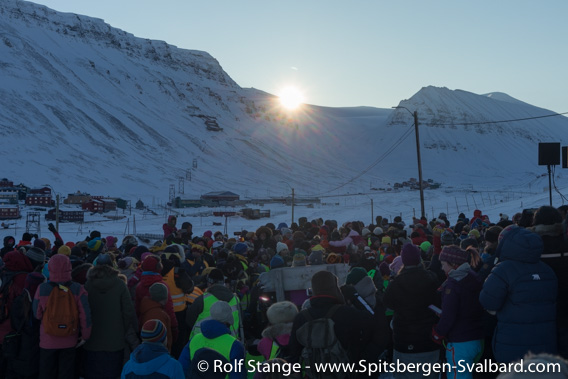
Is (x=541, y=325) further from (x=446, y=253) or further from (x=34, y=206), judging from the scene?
(x=34, y=206)

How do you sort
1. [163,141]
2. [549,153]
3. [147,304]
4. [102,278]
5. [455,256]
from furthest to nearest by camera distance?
[163,141]
[549,153]
[147,304]
[102,278]
[455,256]

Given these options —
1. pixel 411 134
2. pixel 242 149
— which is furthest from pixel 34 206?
pixel 411 134

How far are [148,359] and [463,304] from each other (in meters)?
2.77

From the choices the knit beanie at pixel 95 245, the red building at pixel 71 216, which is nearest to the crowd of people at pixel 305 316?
the knit beanie at pixel 95 245

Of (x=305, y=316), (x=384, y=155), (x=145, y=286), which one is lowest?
(x=305, y=316)

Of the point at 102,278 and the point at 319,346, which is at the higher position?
the point at 102,278

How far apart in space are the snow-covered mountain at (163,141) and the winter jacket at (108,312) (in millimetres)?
98653

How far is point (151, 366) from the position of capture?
391 cm

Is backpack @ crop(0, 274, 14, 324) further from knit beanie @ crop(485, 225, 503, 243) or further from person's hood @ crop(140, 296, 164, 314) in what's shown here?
knit beanie @ crop(485, 225, 503, 243)

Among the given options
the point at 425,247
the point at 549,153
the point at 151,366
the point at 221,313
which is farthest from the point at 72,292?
the point at 549,153

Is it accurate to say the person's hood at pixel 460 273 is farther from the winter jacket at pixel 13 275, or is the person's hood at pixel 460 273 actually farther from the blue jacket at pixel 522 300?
the winter jacket at pixel 13 275

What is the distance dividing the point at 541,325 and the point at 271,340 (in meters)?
2.26

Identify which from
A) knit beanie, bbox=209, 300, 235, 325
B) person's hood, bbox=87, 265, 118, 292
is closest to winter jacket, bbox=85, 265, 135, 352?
person's hood, bbox=87, 265, 118, 292

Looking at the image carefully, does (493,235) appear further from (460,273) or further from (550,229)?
(460,273)
